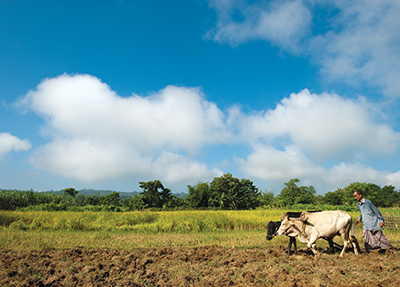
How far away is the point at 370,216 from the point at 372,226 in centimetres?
27

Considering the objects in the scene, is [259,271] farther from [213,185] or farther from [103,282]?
[213,185]

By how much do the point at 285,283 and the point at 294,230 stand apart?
2.28 m

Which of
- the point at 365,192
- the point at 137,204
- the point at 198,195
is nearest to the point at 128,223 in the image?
the point at 137,204

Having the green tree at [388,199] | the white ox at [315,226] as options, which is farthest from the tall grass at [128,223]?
the green tree at [388,199]

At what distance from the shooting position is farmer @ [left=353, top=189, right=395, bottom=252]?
21.6 feet

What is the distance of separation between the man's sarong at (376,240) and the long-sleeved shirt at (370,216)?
0.46 feet

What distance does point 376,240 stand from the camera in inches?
260

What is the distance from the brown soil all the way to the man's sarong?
0.76 ft

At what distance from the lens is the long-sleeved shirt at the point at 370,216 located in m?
6.65

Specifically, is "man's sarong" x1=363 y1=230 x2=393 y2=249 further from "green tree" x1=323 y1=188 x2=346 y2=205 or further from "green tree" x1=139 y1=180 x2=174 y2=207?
"green tree" x1=323 y1=188 x2=346 y2=205

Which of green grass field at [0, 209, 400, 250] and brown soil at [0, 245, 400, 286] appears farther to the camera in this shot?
green grass field at [0, 209, 400, 250]

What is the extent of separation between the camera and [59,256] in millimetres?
6773

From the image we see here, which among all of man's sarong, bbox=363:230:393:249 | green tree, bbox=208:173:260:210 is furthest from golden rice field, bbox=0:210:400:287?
green tree, bbox=208:173:260:210

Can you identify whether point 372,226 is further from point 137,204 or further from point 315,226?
point 137,204
